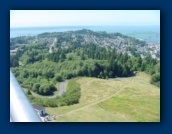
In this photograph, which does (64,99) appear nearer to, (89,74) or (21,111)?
(89,74)

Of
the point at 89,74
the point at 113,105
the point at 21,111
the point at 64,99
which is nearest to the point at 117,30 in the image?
the point at 89,74

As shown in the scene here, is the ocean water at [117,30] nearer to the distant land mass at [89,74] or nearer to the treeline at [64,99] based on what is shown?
the distant land mass at [89,74]

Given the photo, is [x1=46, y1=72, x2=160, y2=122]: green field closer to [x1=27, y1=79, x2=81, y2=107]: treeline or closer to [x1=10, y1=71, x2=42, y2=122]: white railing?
[x1=27, y1=79, x2=81, y2=107]: treeline

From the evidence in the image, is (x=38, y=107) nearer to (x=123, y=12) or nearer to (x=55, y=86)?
(x=55, y=86)

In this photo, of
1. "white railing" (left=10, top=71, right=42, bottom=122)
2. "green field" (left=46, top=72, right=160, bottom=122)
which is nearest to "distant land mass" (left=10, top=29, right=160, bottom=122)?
"green field" (left=46, top=72, right=160, bottom=122)

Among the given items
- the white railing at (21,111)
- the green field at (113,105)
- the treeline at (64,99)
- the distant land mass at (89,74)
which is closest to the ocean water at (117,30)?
the distant land mass at (89,74)

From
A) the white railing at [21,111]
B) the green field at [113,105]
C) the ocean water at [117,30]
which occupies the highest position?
the ocean water at [117,30]
